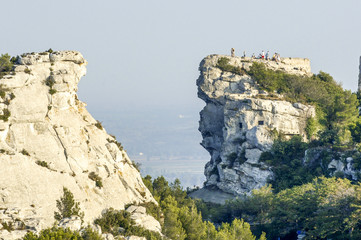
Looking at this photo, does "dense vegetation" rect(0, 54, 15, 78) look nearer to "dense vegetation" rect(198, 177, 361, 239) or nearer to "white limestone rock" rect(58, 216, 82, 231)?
"white limestone rock" rect(58, 216, 82, 231)

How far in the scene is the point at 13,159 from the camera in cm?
5238

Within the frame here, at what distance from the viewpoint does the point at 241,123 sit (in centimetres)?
9331

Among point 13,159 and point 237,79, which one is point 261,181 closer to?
point 237,79

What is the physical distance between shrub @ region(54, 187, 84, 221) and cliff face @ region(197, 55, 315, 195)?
4063 centimetres

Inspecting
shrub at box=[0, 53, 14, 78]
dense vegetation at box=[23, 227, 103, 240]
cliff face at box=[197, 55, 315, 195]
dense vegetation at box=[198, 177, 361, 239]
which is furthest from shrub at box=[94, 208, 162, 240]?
cliff face at box=[197, 55, 315, 195]

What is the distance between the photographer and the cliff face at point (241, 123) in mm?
91062

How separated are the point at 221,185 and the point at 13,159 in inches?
1819

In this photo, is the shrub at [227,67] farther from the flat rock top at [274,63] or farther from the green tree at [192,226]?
the green tree at [192,226]

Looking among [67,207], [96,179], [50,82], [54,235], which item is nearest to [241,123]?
[96,179]

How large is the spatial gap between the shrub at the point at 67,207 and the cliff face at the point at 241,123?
40626 mm

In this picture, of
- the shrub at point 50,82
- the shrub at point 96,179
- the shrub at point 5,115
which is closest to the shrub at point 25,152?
the shrub at point 5,115

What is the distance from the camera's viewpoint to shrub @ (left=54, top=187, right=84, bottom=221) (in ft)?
168

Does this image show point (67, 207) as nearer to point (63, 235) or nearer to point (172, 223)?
point (63, 235)

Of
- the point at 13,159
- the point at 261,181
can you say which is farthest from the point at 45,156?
the point at 261,181
